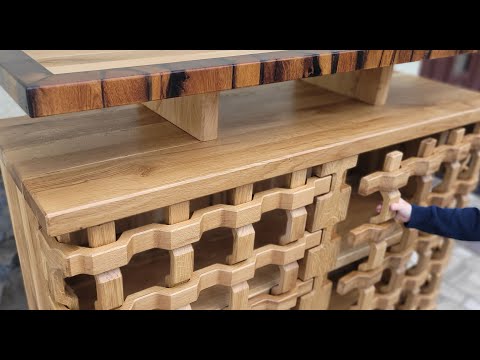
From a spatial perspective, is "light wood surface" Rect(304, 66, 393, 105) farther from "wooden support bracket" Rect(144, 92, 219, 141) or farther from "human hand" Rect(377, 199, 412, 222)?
"wooden support bracket" Rect(144, 92, 219, 141)

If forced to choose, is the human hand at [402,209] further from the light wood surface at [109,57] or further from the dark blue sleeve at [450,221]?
the light wood surface at [109,57]

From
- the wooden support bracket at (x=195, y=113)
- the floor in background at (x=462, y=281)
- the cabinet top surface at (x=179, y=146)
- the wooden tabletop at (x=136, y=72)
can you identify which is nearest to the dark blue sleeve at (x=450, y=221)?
the cabinet top surface at (x=179, y=146)

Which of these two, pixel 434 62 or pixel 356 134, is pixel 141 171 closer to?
pixel 356 134

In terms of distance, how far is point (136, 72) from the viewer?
58 centimetres

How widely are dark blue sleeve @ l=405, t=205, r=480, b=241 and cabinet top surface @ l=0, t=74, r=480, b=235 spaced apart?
17 centimetres

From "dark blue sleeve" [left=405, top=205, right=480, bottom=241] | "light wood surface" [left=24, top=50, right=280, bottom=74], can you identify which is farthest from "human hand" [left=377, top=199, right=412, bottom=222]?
"light wood surface" [left=24, top=50, right=280, bottom=74]

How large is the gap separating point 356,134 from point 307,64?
22 centimetres

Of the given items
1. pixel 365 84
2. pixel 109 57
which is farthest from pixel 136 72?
pixel 365 84

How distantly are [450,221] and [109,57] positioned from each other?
736 mm

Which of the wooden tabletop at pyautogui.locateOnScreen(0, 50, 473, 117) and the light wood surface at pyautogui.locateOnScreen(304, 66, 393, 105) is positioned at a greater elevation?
the wooden tabletop at pyautogui.locateOnScreen(0, 50, 473, 117)

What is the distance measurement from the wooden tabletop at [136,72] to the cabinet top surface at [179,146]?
0.13m

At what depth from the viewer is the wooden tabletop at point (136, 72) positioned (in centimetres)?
54

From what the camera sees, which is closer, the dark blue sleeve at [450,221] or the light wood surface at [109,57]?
the light wood surface at [109,57]

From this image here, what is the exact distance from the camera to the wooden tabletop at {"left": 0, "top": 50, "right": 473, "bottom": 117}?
1.77 ft
